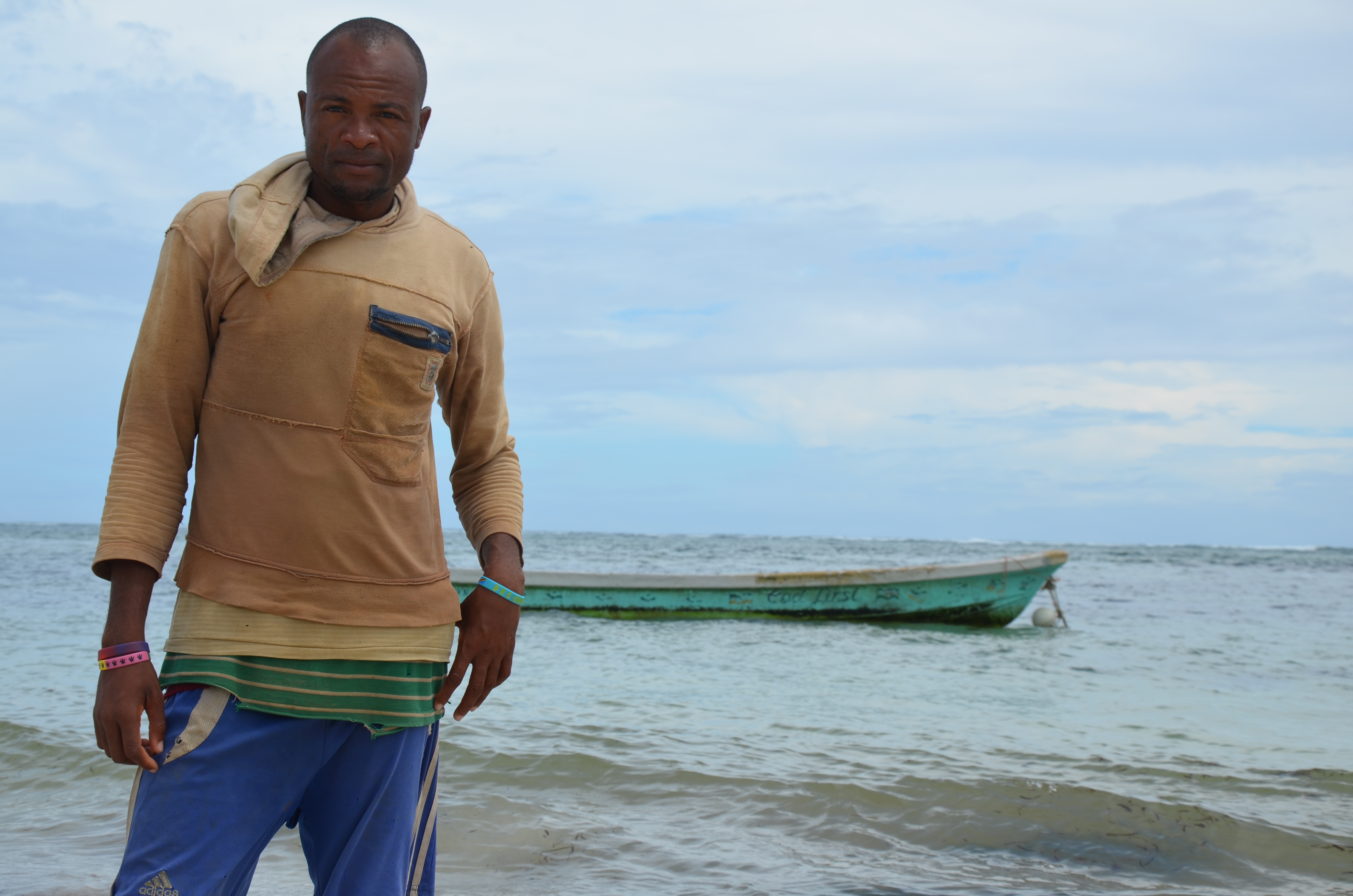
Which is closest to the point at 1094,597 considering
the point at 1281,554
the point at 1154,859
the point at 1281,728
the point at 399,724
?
the point at 1281,728

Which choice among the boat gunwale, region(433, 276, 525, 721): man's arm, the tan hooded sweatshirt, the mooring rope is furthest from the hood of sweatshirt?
the mooring rope

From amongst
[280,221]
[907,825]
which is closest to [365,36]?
[280,221]

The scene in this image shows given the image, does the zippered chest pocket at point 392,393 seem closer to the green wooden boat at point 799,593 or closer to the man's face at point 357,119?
the man's face at point 357,119

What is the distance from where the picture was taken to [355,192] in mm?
1442

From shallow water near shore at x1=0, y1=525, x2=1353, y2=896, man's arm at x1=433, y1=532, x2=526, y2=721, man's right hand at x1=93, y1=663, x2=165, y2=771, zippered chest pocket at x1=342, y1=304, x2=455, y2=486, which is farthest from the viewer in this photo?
shallow water near shore at x1=0, y1=525, x2=1353, y2=896

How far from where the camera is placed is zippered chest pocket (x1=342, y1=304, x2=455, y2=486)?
55.4 inches

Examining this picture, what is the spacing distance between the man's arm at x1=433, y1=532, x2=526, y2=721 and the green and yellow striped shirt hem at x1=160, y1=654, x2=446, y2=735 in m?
0.06

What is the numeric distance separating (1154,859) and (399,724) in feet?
12.5

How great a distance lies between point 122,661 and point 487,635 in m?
0.49

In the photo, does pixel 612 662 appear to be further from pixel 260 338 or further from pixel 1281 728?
pixel 260 338

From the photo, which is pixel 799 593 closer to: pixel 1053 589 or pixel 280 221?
pixel 1053 589

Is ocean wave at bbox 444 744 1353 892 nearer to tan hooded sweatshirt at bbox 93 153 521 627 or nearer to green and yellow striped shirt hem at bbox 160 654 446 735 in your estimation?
green and yellow striped shirt hem at bbox 160 654 446 735

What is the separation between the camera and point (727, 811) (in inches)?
182

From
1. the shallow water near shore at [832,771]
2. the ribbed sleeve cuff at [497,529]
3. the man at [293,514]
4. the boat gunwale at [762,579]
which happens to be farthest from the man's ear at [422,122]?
the boat gunwale at [762,579]
